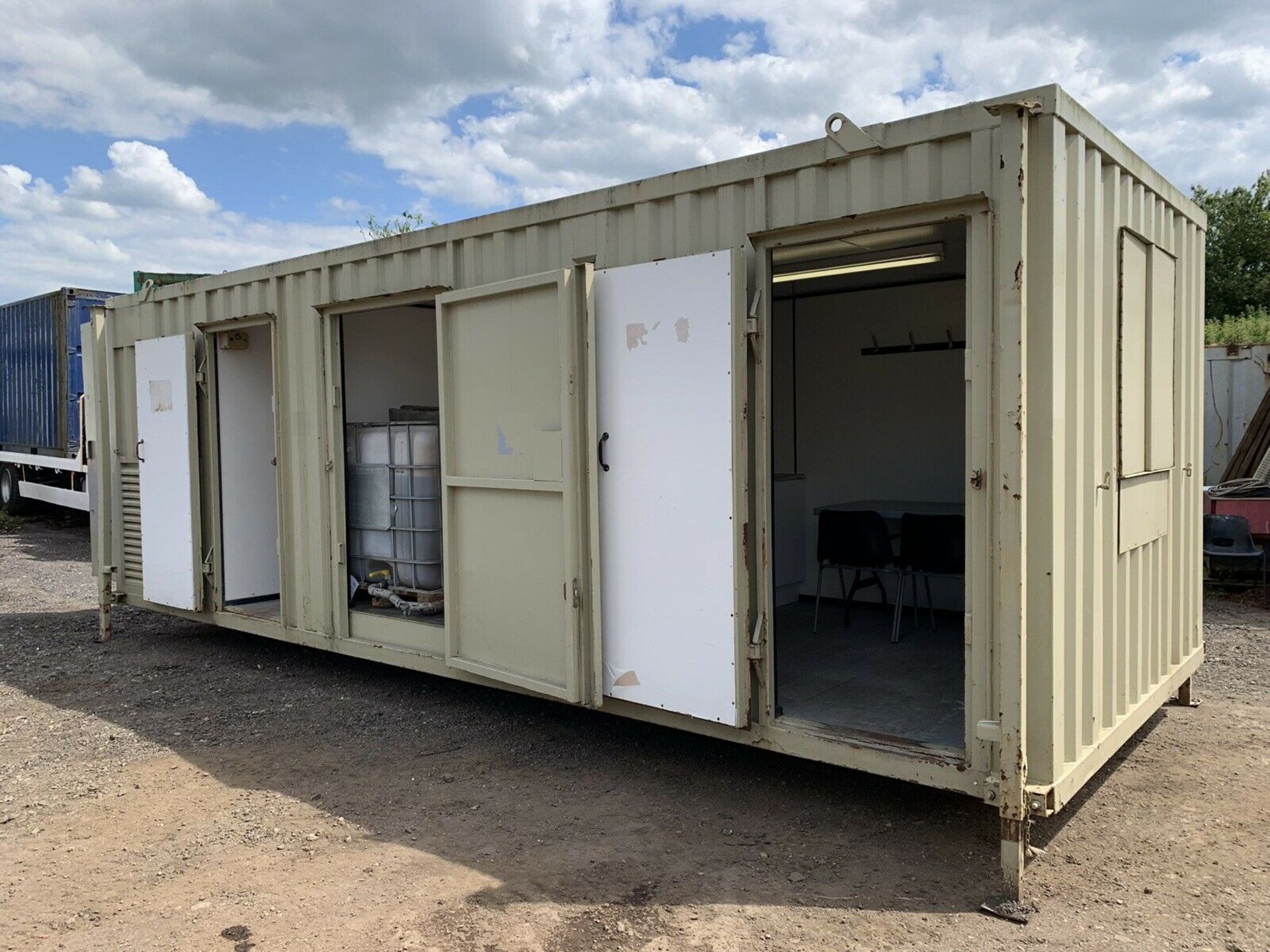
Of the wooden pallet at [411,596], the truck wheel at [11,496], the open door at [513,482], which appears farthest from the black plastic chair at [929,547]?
the truck wheel at [11,496]

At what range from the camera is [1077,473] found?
3449 millimetres

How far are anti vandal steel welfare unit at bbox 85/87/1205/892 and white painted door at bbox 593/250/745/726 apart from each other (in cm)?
1

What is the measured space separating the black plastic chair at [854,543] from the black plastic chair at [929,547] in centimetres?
11

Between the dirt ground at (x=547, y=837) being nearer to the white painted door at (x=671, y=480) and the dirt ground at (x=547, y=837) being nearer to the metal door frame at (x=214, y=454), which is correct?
the white painted door at (x=671, y=480)

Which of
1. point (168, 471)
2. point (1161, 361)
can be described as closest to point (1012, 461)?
point (1161, 361)

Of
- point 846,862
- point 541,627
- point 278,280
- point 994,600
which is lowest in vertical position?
point 846,862

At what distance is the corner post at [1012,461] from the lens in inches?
125

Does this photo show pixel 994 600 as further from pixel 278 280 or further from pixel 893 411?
pixel 278 280

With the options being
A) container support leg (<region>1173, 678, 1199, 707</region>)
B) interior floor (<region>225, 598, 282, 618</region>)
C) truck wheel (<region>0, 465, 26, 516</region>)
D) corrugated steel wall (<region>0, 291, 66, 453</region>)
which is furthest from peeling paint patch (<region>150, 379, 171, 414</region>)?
truck wheel (<region>0, 465, 26, 516</region>)

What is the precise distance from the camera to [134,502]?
742 centimetres

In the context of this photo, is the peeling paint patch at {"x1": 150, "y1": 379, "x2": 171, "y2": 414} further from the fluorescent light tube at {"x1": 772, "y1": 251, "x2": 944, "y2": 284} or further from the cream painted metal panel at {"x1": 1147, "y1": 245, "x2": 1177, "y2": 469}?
the cream painted metal panel at {"x1": 1147, "y1": 245, "x2": 1177, "y2": 469}

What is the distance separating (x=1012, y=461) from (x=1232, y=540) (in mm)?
5989

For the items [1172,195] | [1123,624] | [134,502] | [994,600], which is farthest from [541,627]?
[134,502]

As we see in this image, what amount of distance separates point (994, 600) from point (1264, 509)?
19.9 ft
